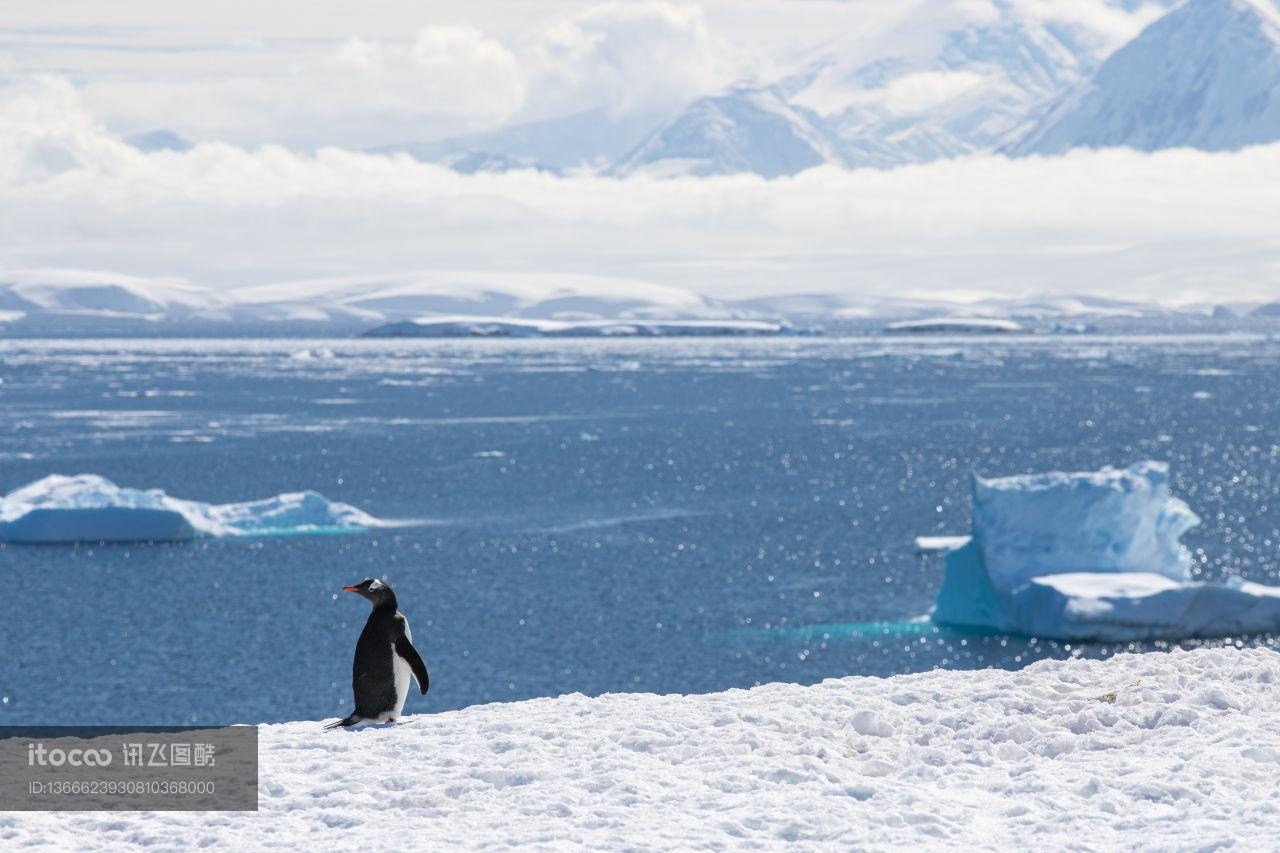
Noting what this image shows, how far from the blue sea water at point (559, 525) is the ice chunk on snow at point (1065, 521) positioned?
7.08 ft

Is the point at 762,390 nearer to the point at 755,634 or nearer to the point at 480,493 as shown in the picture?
the point at 480,493

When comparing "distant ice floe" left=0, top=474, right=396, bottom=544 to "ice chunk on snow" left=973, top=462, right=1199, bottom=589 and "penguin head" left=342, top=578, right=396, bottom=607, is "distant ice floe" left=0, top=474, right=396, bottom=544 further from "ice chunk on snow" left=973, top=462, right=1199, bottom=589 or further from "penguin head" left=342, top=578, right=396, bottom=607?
"penguin head" left=342, top=578, right=396, bottom=607

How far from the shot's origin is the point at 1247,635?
3088 centimetres

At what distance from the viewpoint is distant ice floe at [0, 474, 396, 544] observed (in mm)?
44781

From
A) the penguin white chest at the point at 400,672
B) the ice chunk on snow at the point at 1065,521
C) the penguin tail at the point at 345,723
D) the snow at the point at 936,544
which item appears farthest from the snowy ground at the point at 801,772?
the snow at the point at 936,544

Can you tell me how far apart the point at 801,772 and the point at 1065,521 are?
2573 cm

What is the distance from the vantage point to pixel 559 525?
1954 inches

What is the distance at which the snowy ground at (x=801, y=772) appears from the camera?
8234mm

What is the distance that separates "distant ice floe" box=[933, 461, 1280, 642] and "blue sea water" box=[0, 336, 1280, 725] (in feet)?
2.13

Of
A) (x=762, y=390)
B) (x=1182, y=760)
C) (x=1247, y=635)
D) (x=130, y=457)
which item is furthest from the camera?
(x=762, y=390)

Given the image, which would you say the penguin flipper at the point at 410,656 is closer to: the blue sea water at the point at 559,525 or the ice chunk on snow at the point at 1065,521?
the blue sea water at the point at 559,525

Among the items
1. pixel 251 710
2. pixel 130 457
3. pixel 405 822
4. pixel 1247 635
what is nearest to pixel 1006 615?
pixel 1247 635

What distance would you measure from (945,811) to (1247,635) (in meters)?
24.5

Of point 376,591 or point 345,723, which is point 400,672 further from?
point 376,591
